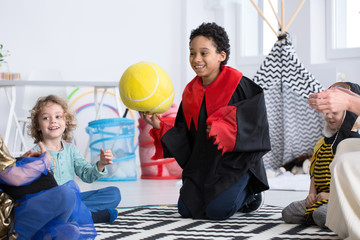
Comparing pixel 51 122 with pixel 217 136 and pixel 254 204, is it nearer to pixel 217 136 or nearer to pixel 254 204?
pixel 217 136

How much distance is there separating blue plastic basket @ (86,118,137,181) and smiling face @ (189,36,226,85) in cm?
182

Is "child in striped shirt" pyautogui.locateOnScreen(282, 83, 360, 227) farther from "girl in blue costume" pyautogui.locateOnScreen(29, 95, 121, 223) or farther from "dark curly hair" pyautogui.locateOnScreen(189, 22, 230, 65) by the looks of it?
"girl in blue costume" pyautogui.locateOnScreen(29, 95, 121, 223)

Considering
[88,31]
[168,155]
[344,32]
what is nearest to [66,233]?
[168,155]

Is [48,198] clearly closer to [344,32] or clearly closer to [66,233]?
[66,233]

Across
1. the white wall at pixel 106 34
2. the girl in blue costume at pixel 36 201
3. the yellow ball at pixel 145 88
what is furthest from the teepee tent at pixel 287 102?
the girl in blue costume at pixel 36 201

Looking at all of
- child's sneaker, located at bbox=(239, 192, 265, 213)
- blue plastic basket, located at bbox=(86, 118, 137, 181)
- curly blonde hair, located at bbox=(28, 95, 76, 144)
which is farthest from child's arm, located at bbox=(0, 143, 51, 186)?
blue plastic basket, located at bbox=(86, 118, 137, 181)

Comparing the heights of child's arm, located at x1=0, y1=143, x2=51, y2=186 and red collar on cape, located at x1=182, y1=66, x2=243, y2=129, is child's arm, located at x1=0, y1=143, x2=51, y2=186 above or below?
below

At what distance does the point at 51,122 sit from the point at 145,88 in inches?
15.1

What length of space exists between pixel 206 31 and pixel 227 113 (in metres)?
0.37

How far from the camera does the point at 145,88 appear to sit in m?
2.02

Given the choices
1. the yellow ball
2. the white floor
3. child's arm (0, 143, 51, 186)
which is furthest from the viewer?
the white floor

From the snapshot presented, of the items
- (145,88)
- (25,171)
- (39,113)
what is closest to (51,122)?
(39,113)

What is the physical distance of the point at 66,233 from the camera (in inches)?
56.7

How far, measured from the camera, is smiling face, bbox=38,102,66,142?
2.05m
